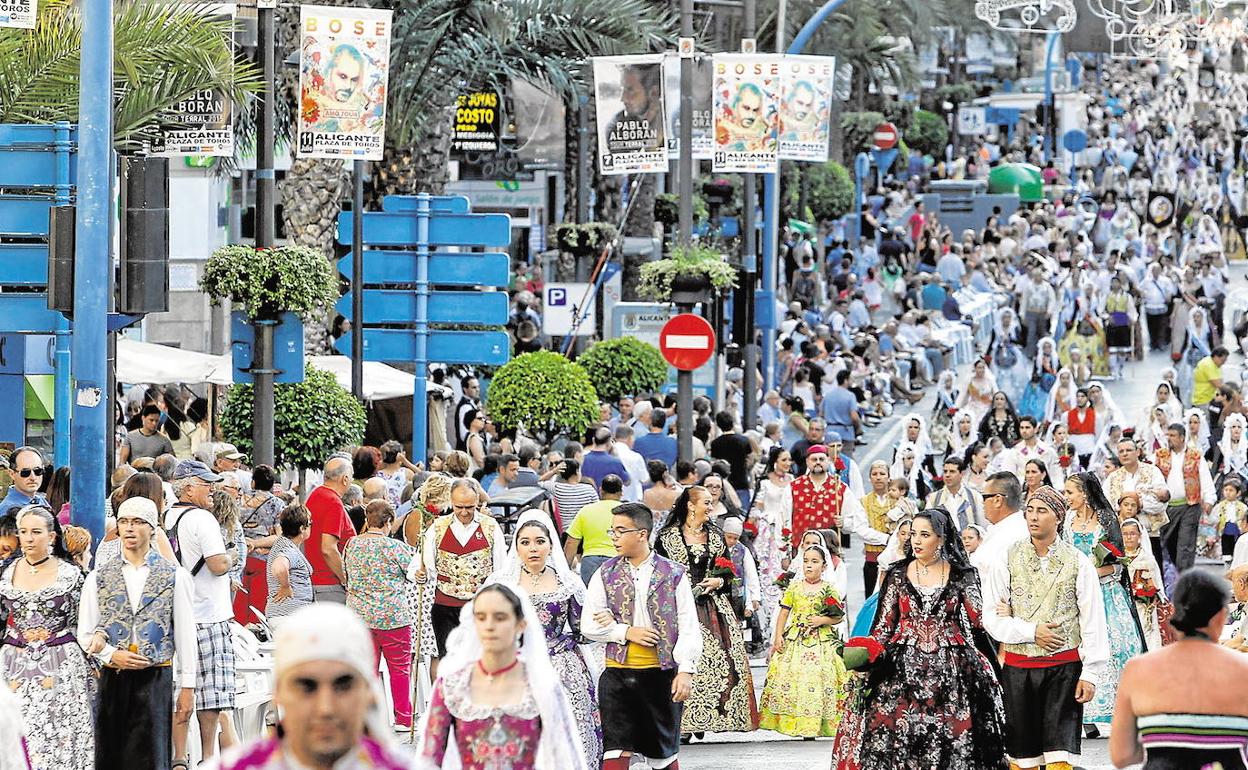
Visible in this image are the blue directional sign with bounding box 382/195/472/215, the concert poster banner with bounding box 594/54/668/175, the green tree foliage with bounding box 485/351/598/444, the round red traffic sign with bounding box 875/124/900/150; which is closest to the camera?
the blue directional sign with bounding box 382/195/472/215

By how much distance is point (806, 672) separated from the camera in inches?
557

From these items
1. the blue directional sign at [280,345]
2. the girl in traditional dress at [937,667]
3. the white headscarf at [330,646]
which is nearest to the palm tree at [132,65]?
the blue directional sign at [280,345]

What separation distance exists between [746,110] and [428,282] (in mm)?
4682

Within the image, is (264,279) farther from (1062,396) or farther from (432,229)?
(1062,396)

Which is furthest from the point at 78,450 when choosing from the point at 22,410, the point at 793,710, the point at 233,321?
the point at 22,410

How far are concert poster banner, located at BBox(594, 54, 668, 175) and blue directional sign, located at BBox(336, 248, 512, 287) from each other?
178 cm

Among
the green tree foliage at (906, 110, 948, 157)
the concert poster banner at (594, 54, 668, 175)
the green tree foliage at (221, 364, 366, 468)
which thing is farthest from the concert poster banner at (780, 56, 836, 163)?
the green tree foliage at (906, 110, 948, 157)

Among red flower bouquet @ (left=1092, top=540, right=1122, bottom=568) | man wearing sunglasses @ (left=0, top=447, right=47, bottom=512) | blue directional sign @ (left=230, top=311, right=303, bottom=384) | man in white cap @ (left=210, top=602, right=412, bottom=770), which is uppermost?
man in white cap @ (left=210, top=602, right=412, bottom=770)

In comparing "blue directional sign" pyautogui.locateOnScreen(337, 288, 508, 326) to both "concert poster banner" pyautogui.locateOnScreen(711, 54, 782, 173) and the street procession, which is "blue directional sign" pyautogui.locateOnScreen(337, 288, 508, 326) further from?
"concert poster banner" pyautogui.locateOnScreen(711, 54, 782, 173)

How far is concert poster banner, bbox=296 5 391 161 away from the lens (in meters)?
19.0

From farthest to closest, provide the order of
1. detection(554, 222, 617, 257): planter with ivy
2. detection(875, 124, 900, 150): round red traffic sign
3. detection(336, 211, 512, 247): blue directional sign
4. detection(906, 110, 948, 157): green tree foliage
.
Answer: detection(906, 110, 948, 157): green tree foliage < detection(875, 124, 900, 150): round red traffic sign < detection(554, 222, 617, 257): planter with ivy < detection(336, 211, 512, 247): blue directional sign

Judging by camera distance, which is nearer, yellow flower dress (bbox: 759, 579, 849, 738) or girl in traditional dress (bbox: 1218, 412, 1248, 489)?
yellow flower dress (bbox: 759, 579, 849, 738)

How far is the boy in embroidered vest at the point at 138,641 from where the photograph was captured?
35.2 feet

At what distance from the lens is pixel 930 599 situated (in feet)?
36.1
